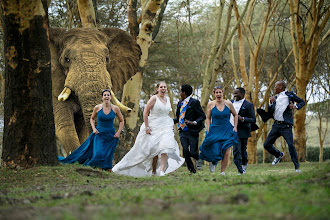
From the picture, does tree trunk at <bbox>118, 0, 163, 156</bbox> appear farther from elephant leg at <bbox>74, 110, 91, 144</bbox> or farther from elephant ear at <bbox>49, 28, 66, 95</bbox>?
elephant ear at <bbox>49, 28, 66, 95</bbox>

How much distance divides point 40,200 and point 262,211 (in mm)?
3043

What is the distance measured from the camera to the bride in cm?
1090

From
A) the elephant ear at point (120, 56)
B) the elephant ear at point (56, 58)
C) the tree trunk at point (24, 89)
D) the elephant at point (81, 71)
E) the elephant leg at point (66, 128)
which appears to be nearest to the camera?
the tree trunk at point (24, 89)

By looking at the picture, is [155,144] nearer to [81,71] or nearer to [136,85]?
[81,71]

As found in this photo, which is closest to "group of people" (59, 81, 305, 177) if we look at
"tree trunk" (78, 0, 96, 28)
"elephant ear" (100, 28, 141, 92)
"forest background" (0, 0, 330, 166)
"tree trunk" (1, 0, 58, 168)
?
"tree trunk" (1, 0, 58, 168)

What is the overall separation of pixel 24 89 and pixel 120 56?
18.5 feet

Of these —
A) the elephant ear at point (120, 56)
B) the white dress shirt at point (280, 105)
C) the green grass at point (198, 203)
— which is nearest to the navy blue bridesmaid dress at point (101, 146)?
the green grass at point (198, 203)

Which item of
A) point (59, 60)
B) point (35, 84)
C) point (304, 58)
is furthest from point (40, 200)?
point (304, 58)

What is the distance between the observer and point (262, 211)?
4270mm

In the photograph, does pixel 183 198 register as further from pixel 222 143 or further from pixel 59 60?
pixel 59 60

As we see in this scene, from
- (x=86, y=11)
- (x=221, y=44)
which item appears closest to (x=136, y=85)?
(x=86, y=11)

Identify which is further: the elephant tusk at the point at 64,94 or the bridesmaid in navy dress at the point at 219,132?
the elephant tusk at the point at 64,94

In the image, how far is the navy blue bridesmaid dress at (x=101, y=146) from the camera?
35.9ft

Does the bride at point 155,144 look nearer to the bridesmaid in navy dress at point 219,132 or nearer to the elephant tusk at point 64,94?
the bridesmaid in navy dress at point 219,132
